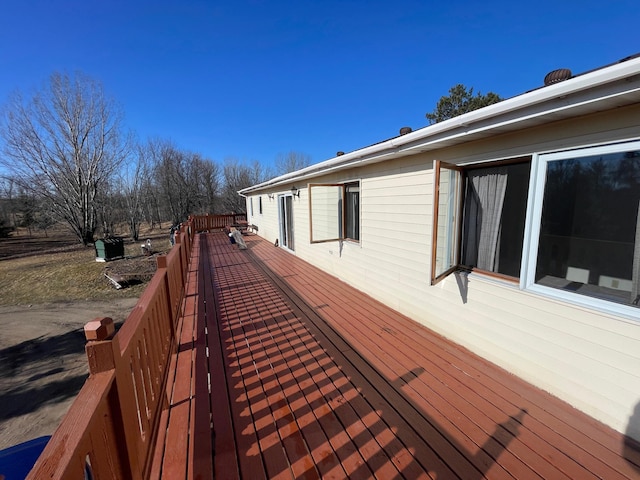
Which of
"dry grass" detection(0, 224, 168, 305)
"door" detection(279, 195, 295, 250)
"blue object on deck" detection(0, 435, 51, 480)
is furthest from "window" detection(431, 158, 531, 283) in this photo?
"dry grass" detection(0, 224, 168, 305)

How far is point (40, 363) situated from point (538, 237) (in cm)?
903

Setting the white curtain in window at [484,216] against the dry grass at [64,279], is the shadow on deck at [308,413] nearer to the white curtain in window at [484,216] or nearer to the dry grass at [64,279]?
the white curtain in window at [484,216]

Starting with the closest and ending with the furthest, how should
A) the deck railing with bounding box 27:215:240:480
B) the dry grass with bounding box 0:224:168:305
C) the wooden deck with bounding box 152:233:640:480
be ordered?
the deck railing with bounding box 27:215:240:480 → the wooden deck with bounding box 152:233:640:480 → the dry grass with bounding box 0:224:168:305

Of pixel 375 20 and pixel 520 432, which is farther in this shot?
pixel 375 20

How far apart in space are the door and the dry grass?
5.50 m

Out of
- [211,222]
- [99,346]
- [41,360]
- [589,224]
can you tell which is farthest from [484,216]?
[211,222]

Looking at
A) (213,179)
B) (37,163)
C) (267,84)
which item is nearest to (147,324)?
(267,84)

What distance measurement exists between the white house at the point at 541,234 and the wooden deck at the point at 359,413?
336 mm

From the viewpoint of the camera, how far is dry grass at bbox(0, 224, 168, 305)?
9148mm

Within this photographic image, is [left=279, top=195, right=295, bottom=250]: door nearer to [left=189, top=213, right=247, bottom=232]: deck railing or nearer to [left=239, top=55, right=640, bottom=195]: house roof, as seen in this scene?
[left=239, top=55, right=640, bottom=195]: house roof

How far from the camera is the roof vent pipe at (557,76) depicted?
2016 mm

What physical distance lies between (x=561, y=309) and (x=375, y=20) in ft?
27.9

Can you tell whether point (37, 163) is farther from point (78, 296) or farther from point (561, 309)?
point (561, 309)

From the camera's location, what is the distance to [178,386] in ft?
7.66
